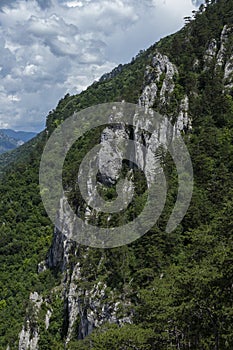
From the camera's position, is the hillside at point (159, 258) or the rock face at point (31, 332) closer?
the hillside at point (159, 258)

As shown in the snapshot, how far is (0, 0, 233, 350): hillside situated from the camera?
19328mm

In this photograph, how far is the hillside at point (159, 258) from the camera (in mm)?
19328

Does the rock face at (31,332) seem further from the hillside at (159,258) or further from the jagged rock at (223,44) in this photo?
the jagged rock at (223,44)

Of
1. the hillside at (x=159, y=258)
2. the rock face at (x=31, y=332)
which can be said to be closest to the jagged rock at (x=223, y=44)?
the hillside at (x=159, y=258)

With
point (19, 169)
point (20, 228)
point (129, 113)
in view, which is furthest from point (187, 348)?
point (19, 169)

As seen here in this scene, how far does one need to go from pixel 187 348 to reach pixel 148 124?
35.9 m

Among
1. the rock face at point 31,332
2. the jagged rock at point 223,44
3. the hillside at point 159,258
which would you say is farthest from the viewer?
the jagged rock at point 223,44

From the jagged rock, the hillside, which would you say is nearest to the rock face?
the hillside

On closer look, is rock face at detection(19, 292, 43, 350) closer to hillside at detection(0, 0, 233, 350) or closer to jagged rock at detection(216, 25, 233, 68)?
hillside at detection(0, 0, 233, 350)

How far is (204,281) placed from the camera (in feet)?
55.0

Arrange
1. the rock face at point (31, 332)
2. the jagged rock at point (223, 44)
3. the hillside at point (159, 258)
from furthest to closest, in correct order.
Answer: the jagged rock at point (223, 44) → the rock face at point (31, 332) → the hillside at point (159, 258)

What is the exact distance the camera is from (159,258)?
33.8 m

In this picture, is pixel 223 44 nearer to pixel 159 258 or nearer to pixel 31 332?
pixel 159 258

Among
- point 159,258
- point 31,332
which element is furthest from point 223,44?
point 31,332
